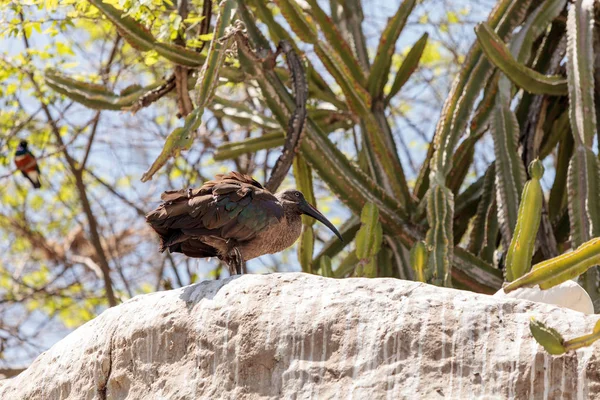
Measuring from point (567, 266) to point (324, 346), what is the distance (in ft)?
3.84

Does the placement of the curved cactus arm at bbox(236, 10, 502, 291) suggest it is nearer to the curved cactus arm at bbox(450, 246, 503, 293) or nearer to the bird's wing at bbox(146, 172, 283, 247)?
the curved cactus arm at bbox(450, 246, 503, 293)

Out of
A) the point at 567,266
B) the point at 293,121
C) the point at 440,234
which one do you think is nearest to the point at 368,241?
the point at 440,234

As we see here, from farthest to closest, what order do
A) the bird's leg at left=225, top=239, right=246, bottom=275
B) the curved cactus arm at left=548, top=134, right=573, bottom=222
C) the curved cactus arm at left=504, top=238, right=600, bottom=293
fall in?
the curved cactus arm at left=548, top=134, right=573, bottom=222 < the bird's leg at left=225, top=239, right=246, bottom=275 < the curved cactus arm at left=504, top=238, right=600, bottom=293

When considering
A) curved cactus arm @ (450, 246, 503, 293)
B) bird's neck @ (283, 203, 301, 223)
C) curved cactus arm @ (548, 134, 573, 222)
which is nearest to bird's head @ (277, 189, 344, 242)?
bird's neck @ (283, 203, 301, 223)

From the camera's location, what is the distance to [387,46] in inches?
347

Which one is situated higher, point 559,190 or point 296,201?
point 559,190

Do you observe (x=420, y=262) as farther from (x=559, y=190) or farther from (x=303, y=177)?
(x=559, y=190)

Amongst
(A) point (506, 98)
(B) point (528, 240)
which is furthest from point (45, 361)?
(A) point (506, 98)

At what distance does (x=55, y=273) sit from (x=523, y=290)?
29.7 feet

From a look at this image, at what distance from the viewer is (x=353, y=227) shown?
8984 mm

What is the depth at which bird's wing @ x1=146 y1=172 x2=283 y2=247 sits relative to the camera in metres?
5.83

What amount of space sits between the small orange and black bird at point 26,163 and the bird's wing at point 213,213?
215 inches

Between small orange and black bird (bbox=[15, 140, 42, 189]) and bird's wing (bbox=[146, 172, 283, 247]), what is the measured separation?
547cm

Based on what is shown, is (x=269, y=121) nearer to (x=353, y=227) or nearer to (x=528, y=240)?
(x=353, y=227)
